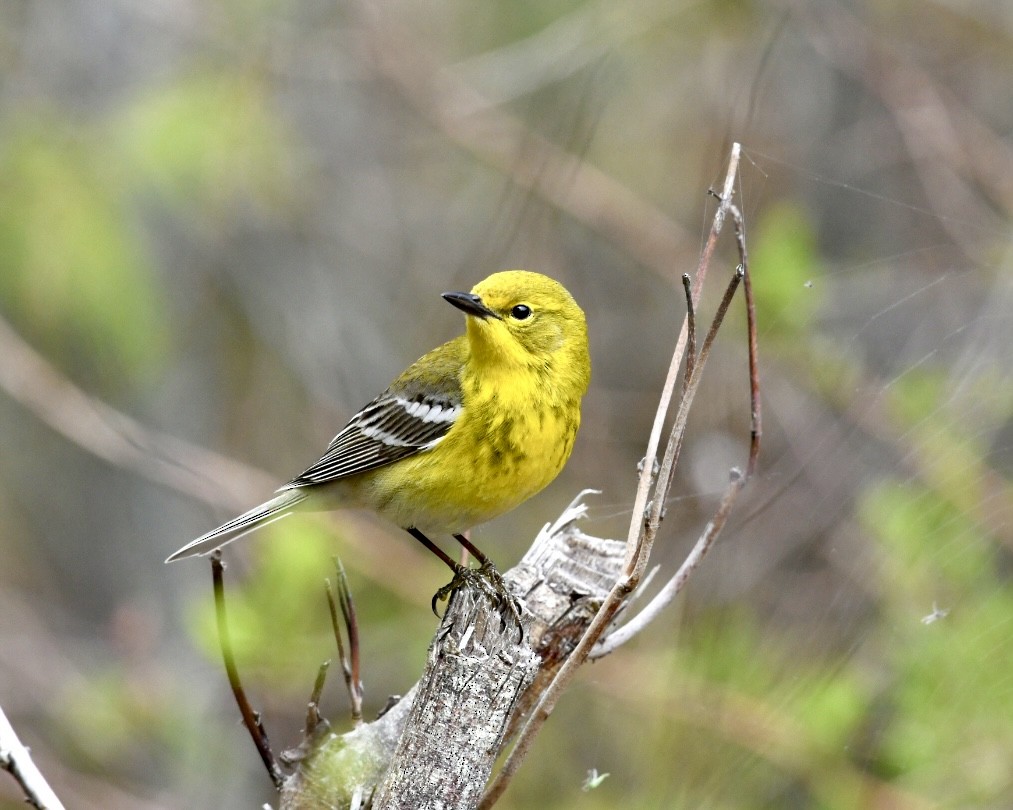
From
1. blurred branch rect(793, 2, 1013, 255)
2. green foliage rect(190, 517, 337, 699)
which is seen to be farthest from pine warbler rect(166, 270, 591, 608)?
blurred branch rect(793, 2, 1013, 255)

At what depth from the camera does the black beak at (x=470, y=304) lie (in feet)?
10.4

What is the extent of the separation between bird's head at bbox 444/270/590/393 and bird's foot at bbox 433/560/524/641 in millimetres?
692

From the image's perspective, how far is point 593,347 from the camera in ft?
20.6

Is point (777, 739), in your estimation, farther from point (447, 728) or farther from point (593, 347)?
point (593, 347)

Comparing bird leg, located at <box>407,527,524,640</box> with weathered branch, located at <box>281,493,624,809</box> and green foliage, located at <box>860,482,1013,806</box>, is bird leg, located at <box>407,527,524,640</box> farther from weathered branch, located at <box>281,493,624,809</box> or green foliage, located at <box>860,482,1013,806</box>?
green foliage, located at <box>860,482,1013,806</box>

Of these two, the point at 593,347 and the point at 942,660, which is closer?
the point at 942,660

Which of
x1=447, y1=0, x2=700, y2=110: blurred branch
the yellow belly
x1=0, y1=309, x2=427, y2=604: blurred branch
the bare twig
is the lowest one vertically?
the bare twig

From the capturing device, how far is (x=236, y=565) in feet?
18.3

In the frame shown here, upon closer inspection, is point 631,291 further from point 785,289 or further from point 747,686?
point 747,686

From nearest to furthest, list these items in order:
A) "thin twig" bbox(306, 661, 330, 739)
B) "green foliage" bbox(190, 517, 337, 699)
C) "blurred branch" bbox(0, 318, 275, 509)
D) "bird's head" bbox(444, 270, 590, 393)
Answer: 1. "thin twig" bbox(306, 661, 330, 739)
2. "bird's head" bbox(444, 270, 590, 393)
3. "green foliage" bbox(190, 517, 337, 699)
4. "blurred branch" bbox(0, 318, 275, 509)

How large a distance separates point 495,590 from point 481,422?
94 centimetres

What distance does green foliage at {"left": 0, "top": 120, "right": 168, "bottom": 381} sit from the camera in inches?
192

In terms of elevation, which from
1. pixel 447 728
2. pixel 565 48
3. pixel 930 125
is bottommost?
pixel 447 728

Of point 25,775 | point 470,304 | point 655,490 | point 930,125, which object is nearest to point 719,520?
point 655,490
